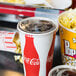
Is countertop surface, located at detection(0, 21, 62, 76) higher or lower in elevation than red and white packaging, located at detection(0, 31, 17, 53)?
lower

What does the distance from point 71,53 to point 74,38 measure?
0.06 m

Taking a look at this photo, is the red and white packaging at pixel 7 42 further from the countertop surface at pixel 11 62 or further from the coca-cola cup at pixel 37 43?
the coca-cola cup at pixel 37 43

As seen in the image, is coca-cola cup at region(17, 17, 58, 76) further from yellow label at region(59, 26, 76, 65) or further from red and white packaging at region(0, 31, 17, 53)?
red and white packaging at region(0, 31, 17, 53)

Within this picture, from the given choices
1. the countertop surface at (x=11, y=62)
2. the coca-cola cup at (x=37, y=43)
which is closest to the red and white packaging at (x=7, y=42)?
the countertop surface at (x=11, y=62)

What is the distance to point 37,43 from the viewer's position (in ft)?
1.51

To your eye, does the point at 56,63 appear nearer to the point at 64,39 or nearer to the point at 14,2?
the point at 64,39

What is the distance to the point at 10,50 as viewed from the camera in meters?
0.70

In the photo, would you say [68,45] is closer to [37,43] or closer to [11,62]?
[37,43]

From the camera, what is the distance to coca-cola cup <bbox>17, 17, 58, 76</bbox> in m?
0.45

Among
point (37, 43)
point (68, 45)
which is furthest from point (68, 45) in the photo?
point (37, 43)

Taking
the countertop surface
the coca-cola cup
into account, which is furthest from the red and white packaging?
the coca-cola cup

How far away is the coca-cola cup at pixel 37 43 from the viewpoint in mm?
455

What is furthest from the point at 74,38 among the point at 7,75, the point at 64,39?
the point at 7,75

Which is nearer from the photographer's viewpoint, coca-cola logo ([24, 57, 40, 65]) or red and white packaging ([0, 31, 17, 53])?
coca-cola logo ([24, 57, 40, 65])
